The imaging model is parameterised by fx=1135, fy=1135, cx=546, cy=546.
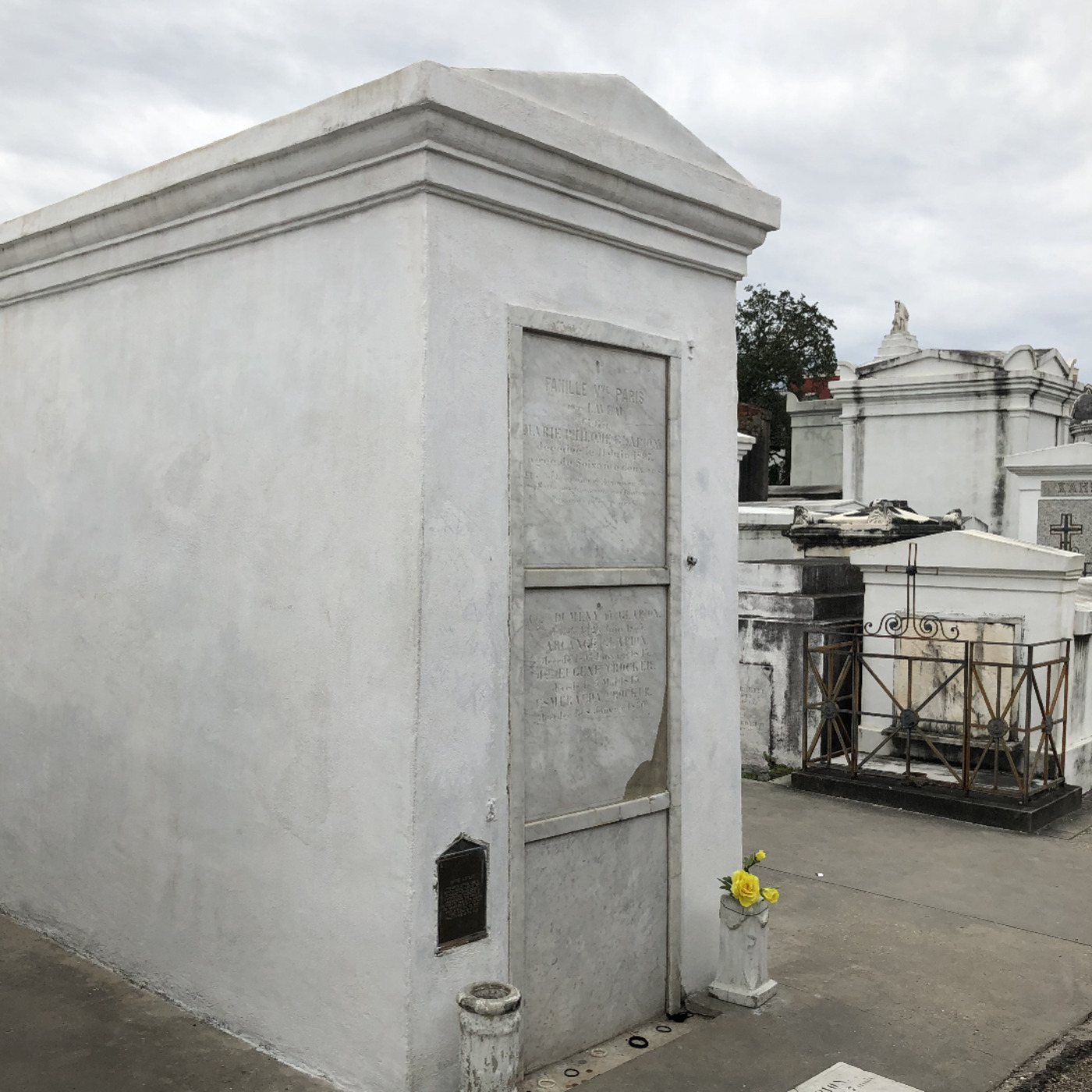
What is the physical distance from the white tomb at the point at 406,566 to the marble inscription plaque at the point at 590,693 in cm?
1

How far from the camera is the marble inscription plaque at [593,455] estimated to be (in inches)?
164

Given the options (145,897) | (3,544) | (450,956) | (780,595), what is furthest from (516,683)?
(780,595)

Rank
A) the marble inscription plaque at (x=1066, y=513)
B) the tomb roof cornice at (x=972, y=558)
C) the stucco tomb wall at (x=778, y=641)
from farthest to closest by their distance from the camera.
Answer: the marble inscription plaque at (x=1066, y=513), the stucco tomb wall at (x=778, y=641), the tomb roof cornice at (x=972, y=558)

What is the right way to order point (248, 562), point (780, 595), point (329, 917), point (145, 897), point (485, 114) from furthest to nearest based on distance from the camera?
point (780, 595) → point (145, 897) → point (248, 562) → point (329, 917) → point (485, 114)

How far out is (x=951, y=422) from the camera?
17.0 metres

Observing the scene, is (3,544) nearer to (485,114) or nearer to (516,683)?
(516,683)

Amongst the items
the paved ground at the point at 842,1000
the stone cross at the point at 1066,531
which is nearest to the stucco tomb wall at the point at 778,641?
the paved ground at the point at 842,1000

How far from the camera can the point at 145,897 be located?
4.84 meters

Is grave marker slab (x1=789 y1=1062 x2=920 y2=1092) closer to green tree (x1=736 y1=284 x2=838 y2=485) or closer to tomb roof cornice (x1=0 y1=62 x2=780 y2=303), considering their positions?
tomb roof cornice (x1=0 y1=62 x2=780 y2=303)

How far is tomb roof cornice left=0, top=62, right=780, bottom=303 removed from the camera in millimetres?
3723

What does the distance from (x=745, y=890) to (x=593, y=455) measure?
6.14 feet

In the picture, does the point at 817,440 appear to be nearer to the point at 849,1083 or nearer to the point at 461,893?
the point at 849,1083

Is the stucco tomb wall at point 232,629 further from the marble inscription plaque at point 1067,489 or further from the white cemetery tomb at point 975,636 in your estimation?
the marble inscription plaque at point 1067,489

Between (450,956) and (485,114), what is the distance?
281cm
